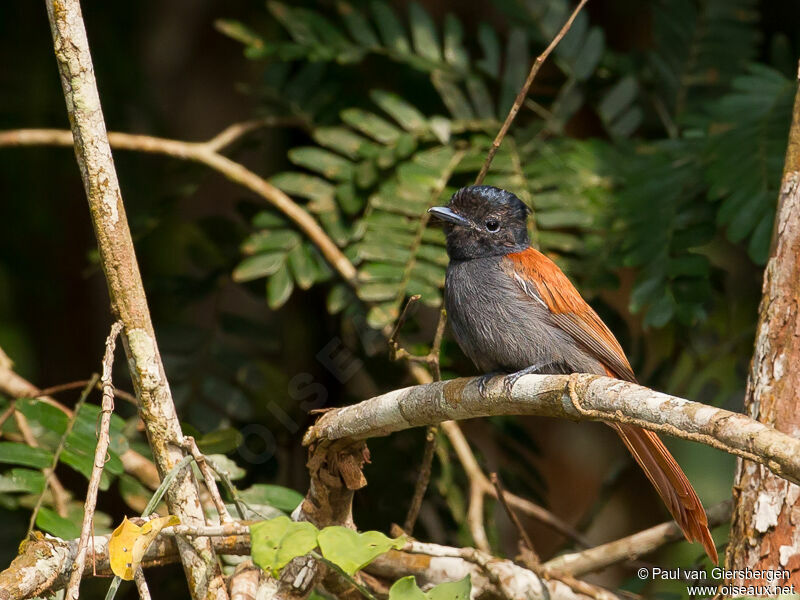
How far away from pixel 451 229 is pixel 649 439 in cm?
109

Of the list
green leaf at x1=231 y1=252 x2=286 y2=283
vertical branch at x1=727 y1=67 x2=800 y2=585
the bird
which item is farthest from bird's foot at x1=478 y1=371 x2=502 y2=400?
green leaf at x1=231 y1=252 x2=286 y2=283

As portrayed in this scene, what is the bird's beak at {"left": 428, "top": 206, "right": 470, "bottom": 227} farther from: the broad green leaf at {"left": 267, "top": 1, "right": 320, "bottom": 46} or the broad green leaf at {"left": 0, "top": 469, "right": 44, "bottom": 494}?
the broad green leaf at {"left": 0, "top": 469, "right": 44, "bottom": 494}

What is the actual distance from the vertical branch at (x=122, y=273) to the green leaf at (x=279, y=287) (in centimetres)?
139

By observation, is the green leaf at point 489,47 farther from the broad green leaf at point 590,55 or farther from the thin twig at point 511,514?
the thin twig at point 511,514

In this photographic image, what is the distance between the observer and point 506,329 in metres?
3.23

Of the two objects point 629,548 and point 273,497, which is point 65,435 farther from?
point 629,548

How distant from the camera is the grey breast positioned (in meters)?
3.22

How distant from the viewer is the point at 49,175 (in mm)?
5566

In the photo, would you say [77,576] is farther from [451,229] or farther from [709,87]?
[709,87]

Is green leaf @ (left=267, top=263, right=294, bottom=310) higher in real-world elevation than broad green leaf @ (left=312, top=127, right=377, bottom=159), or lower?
lower

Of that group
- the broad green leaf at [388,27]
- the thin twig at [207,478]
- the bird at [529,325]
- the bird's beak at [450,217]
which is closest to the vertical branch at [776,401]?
the bird at [529,325]

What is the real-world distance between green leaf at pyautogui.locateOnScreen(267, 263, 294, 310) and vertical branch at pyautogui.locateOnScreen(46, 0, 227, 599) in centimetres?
139

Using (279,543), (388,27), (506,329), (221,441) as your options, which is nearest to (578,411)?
(279,543)

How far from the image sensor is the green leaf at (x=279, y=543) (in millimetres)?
2049
